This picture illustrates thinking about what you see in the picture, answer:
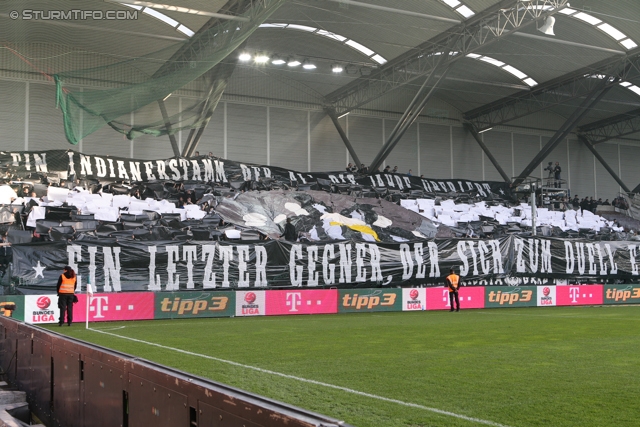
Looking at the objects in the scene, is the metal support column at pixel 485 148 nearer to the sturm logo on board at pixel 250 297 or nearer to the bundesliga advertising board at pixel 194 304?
the sturm logo on board at pixel 250 297

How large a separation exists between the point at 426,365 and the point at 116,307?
12.4 metres

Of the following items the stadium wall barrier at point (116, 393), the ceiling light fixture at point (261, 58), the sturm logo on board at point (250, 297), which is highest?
the ceiling light fixture at point (261, 58)

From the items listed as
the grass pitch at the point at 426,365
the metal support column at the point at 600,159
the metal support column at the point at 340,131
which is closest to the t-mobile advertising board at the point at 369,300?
the grass pitch at the point at 426,365

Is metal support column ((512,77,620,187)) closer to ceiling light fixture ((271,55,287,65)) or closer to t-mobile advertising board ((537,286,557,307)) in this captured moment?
t-mobile advertising board ((537,286,557,307))

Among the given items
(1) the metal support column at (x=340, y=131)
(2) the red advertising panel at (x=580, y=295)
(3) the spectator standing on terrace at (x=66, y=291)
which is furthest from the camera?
(1) the metal support column at (x=340, y=131)

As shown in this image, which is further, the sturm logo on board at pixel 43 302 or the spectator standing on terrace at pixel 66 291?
the sturm logo on board at pixel 43 302

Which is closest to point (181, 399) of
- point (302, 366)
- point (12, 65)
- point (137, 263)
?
point (302, 366)

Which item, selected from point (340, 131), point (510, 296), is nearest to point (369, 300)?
point (510, 296)

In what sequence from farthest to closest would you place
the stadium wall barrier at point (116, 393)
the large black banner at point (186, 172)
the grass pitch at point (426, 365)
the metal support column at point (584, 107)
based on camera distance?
the metal support column at point (584, 107), the large black banner at point (186, 172), the grass pitch at point (426, 365), the stadium wall barrier at point (116, 393)

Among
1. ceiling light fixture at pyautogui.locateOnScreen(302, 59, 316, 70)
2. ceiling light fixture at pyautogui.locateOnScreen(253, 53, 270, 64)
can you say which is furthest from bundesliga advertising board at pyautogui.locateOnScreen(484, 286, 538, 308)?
ceiling light fixture at pyautogui.locateOnScreen(302, 59, 316, 70)

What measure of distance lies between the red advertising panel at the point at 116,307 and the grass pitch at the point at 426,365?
7.08 ft

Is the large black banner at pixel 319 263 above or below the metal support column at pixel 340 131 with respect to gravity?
below

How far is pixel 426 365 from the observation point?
30.6ft

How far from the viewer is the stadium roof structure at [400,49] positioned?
2594 cm
